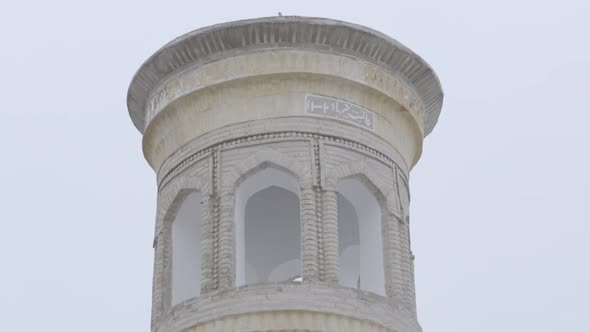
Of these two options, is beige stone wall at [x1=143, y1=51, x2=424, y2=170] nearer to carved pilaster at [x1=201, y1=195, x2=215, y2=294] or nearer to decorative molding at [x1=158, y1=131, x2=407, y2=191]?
decorative molding at [x1=158, y1=131, x2=407, y2=191]

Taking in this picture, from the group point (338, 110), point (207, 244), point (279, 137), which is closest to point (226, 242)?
point (207, 244)

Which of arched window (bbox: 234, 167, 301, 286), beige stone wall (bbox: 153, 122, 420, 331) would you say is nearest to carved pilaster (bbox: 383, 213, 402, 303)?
beige stone wall (bbox: 153, 122, 420, 331)

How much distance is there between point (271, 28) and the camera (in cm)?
1384

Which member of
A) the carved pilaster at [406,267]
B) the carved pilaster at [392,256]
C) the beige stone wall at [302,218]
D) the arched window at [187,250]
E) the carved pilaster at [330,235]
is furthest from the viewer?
the arched window at [187,250]

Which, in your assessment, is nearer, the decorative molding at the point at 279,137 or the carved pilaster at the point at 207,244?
the carved pilaster at the point at 207,244

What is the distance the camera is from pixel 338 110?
45.8 ft

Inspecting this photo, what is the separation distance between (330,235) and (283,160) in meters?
1.05

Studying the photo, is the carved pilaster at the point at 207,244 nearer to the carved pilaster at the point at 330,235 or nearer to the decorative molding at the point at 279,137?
the decorative molding at the point at 279,137

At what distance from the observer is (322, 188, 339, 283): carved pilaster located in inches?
511

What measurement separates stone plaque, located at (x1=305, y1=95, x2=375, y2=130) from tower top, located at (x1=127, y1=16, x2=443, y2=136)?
0.42m

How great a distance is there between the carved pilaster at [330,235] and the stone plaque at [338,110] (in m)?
1.00

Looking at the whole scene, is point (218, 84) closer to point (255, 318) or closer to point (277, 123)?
point (277, 123)

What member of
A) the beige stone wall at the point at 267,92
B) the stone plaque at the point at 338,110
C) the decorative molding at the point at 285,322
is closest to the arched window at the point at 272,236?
the beige stone wall at the point at 267,92

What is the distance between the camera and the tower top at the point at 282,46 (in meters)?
13.8
